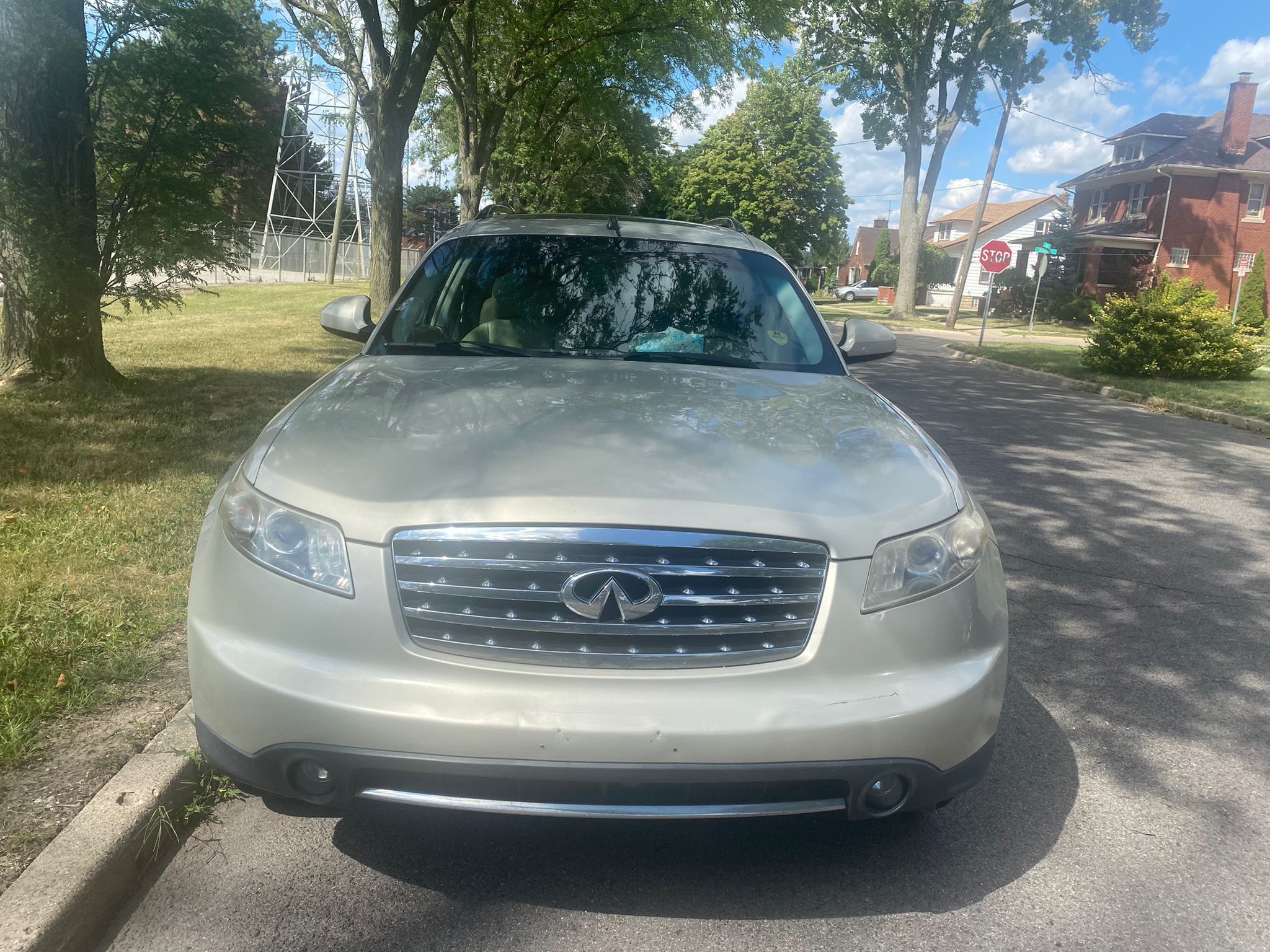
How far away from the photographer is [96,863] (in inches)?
94.4

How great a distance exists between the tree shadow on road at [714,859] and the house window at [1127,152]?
5430 cm

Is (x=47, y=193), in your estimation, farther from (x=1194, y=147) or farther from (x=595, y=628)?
(x=1194, y=147)

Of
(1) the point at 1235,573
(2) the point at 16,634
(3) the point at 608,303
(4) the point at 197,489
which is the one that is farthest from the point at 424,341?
(1) the point at 1235,573

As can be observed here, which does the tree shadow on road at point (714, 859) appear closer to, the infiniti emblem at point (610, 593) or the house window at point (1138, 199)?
the infiniti emblem at point (610, 593)

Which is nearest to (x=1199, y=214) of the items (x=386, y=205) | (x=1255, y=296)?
(x=1255, y=296)

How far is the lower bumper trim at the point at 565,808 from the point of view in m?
2.20

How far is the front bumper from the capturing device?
2143 mm

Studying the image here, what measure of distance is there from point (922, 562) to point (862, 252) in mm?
127596

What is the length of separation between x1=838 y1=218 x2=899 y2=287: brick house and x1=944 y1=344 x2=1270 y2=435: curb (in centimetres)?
10081

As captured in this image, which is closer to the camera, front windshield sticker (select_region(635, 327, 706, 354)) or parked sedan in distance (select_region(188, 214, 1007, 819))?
parked sedan in distance (select_region(188, 214, 1007, 819))

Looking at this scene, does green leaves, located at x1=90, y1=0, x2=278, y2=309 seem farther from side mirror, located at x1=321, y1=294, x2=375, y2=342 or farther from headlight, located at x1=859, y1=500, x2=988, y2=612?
headlight, located at x1=859, y1=500, x2=988, y2=612

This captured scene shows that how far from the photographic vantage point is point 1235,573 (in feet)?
18.3

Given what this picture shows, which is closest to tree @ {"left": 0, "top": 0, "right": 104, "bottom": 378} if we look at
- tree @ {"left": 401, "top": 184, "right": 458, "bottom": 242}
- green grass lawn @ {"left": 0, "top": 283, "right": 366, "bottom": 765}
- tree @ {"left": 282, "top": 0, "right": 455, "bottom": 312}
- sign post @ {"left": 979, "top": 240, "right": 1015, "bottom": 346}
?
green grass lawn @ {"left": 0, "top": 283, "right": 366, "bottom": 765}

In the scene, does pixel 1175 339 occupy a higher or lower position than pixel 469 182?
lower
